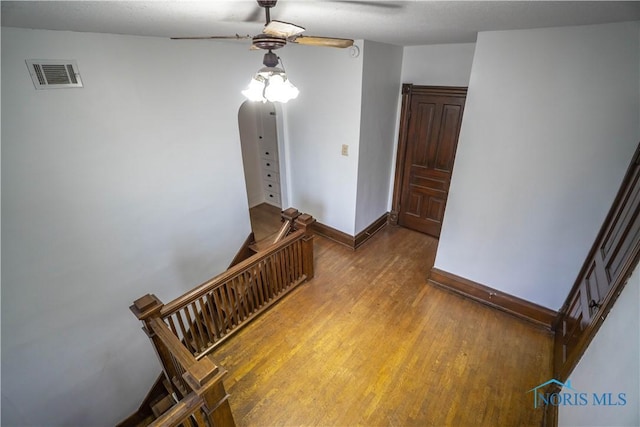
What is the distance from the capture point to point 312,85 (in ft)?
11.6

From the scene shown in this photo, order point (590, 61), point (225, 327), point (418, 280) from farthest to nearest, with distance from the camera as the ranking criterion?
point (418, 280), point (225, 327), point (590, 61)

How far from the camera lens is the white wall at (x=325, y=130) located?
328cm

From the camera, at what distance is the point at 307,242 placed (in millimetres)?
3148

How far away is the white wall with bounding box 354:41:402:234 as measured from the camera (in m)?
3.26

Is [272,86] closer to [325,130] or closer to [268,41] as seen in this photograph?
[268,41]

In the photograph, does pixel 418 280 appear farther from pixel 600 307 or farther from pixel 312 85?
pixel 312 85

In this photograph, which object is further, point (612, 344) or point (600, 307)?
point (600, 307)

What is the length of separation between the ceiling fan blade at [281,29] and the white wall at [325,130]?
204 cm

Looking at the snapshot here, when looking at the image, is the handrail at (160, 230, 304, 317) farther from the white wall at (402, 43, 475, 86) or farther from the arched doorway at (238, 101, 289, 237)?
the white wall at (402, 43, 475, 86)

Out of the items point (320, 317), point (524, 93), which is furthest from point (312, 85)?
point (320, 317)

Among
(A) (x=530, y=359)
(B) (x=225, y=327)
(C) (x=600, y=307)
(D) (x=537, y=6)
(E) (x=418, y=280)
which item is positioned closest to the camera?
(D) (x=537, y=6)

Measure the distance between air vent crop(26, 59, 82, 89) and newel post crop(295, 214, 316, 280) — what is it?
210cm

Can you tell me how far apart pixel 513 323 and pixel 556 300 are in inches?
16.6

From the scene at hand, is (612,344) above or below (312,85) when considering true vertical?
below
